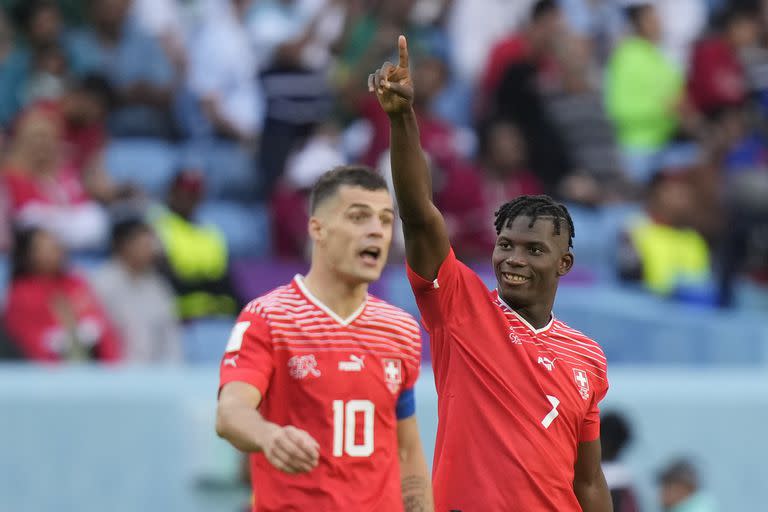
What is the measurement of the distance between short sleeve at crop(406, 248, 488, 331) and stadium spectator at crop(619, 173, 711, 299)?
650 centimetres

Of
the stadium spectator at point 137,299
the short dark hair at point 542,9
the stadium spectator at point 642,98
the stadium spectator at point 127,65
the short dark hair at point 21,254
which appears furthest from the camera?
the stadium spectator at point 642,98

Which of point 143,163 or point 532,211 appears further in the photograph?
point 143,163

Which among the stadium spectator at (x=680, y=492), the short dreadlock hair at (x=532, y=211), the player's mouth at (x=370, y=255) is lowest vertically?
the stadium spectator at (x=680, y=492)

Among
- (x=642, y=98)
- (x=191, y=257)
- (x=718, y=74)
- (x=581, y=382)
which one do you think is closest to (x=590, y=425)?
(x=581, y=382)

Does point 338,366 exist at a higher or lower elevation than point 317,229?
lower

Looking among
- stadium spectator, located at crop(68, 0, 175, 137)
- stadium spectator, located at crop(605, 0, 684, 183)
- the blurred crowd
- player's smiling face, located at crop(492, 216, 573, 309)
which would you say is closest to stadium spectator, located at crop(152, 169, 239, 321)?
the blurred crowd

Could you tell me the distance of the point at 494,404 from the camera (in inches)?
185

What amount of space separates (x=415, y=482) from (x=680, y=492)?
307 cm

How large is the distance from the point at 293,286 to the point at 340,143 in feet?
19.5

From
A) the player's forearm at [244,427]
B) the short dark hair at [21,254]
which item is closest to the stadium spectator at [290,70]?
the short dark hair at [21,254]

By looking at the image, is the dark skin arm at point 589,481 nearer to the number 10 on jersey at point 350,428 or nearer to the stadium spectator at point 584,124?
the number 10 on jersey at point 350,428

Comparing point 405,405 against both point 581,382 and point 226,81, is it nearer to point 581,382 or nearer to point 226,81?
point 581,382

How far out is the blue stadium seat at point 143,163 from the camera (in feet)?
36.4

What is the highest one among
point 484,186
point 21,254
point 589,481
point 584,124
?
point 584,124
